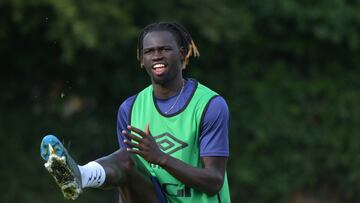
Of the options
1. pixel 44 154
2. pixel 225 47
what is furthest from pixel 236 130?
pixel 44 154

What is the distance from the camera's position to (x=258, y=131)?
41.0ft

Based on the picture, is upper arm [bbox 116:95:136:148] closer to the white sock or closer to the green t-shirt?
the green t-shirt

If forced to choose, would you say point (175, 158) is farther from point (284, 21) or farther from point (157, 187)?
point (284, 21)

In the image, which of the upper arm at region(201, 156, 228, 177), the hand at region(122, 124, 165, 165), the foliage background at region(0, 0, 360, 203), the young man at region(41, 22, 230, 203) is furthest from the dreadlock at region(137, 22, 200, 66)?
the foliage background at region(0, 0, 360, 203)

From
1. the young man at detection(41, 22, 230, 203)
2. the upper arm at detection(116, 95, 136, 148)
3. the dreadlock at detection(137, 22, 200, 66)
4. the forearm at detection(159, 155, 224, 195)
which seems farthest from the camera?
the upper arm at detection(116, 95, 136, 148)

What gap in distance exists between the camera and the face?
5.68 meters

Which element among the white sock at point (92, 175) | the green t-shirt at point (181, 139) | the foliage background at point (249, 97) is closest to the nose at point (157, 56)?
the green t-shirt at point (181, 139)

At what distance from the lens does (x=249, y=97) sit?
12.7m

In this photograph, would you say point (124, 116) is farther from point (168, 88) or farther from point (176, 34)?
point (176, 34)

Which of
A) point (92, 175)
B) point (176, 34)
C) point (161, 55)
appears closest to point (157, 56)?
point (161, 55)

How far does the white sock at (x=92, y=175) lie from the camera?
525 cm

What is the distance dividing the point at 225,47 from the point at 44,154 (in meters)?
7.74

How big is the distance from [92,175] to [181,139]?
0.69 metres

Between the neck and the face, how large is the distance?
0.25 feet
